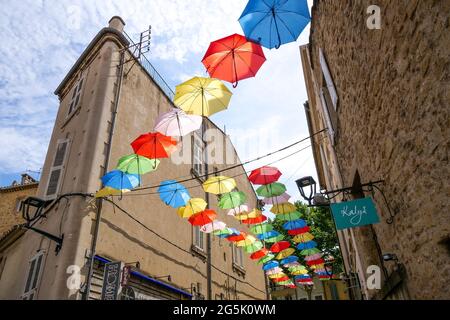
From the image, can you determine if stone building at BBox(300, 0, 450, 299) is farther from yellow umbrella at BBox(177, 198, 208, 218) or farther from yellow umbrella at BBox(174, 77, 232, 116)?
yellow umbrella at BBox(177, 198, 208, 218)

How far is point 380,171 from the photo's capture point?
15.9 ft

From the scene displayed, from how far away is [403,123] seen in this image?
3.82 metres

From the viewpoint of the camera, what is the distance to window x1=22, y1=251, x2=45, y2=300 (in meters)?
7.75

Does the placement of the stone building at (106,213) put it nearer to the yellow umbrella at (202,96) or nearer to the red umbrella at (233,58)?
the yellow umbrella at (202,96)

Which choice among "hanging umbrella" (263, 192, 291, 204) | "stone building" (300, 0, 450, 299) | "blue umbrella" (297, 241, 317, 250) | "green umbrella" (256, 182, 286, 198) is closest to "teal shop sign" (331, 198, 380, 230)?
"stone building" (300, 0, 450, 299)

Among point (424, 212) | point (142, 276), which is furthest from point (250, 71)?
point (142, 276)

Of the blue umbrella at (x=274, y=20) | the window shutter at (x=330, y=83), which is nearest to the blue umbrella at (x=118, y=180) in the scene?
the blue umbrella at (x=274, y=20)

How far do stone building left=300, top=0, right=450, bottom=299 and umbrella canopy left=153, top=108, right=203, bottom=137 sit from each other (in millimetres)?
3711

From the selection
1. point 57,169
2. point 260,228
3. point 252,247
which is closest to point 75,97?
point 57,169

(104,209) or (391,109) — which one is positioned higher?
(104,209)

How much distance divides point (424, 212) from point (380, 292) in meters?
2.89

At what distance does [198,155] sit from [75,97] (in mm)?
5930
